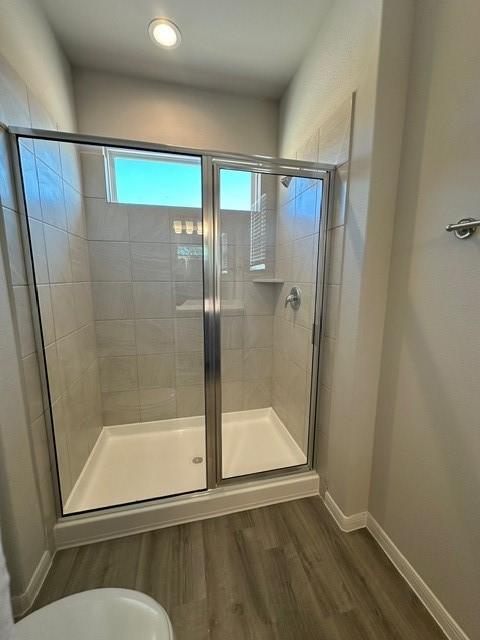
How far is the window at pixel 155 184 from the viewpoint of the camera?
1.76m

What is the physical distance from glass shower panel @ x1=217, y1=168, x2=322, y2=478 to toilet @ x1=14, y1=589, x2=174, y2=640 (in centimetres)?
100

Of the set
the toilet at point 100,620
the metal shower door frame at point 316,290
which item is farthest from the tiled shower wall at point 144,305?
the toilet at point 100,620

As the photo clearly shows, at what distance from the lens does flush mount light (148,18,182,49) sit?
4.75 ft

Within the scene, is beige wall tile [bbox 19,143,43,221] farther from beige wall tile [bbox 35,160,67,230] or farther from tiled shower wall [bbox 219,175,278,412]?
tiled shower wall [bbox 219,175,278,412]

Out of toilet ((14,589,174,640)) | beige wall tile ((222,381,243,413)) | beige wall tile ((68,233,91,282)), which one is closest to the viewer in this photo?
toilet ((14,589,174,640))

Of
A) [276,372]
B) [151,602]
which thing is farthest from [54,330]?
[276,372]

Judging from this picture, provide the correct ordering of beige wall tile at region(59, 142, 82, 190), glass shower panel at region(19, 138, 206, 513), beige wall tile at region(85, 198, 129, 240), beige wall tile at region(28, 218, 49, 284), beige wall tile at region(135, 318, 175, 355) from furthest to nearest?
beige wall tile at region(135, 318, 175, 355) → beige wall tile at region(85, 198, 129, 240) → beige wall tile at region(59, 142, 82, 190) → glass shower panel at region(19, 138, 206, 513) → beige wall tile at region(28, 218, 49, 284)

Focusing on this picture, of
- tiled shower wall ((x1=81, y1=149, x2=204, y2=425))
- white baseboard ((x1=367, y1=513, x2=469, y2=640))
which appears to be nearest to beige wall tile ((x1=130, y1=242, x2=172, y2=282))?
tiled shower wall ((x1=81, y1=149, x2=204, y2=425))

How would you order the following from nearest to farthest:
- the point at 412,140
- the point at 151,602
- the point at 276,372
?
the point at 151,602 → the point at 412,140 → the point at 276,372

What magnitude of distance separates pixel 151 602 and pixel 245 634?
58cm

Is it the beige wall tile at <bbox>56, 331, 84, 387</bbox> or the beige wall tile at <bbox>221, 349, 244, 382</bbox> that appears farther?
the beige wall tile at <bbox>221, 349, 244, 382</bbox>

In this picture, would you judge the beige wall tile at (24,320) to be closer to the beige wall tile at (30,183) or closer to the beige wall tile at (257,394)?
the beige wall tile at (30,183)

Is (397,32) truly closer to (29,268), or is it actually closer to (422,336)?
(422,336)

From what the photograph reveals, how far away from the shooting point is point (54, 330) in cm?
139
